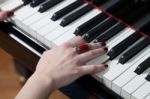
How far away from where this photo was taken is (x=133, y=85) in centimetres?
118

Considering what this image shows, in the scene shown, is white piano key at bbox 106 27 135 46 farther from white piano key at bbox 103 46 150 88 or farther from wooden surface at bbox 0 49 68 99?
wooden surface at bbox 0 49 68 99

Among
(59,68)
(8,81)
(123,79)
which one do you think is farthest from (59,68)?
(8,81)

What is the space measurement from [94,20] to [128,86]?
1.02 feet

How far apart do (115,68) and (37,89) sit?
258 millimetres

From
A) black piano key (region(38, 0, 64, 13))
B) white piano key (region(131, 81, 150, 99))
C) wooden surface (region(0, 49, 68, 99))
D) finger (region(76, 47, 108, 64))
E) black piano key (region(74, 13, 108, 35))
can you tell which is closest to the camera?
white piano key (region(131, 81, 150, 99))

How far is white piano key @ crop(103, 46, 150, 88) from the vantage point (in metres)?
1.21

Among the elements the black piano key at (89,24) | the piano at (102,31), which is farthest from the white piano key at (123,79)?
the black piano key at (89,24)

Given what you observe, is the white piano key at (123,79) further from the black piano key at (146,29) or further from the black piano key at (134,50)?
the black piano key at (146,29)

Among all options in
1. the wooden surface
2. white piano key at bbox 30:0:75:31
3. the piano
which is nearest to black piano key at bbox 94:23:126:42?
the piano

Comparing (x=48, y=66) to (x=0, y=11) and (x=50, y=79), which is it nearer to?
(x=50, y=79)

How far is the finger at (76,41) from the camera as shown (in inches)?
51.0

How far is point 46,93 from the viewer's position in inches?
47.8

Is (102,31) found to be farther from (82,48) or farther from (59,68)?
(59,68)

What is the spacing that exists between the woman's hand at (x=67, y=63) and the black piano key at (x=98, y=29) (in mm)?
31
